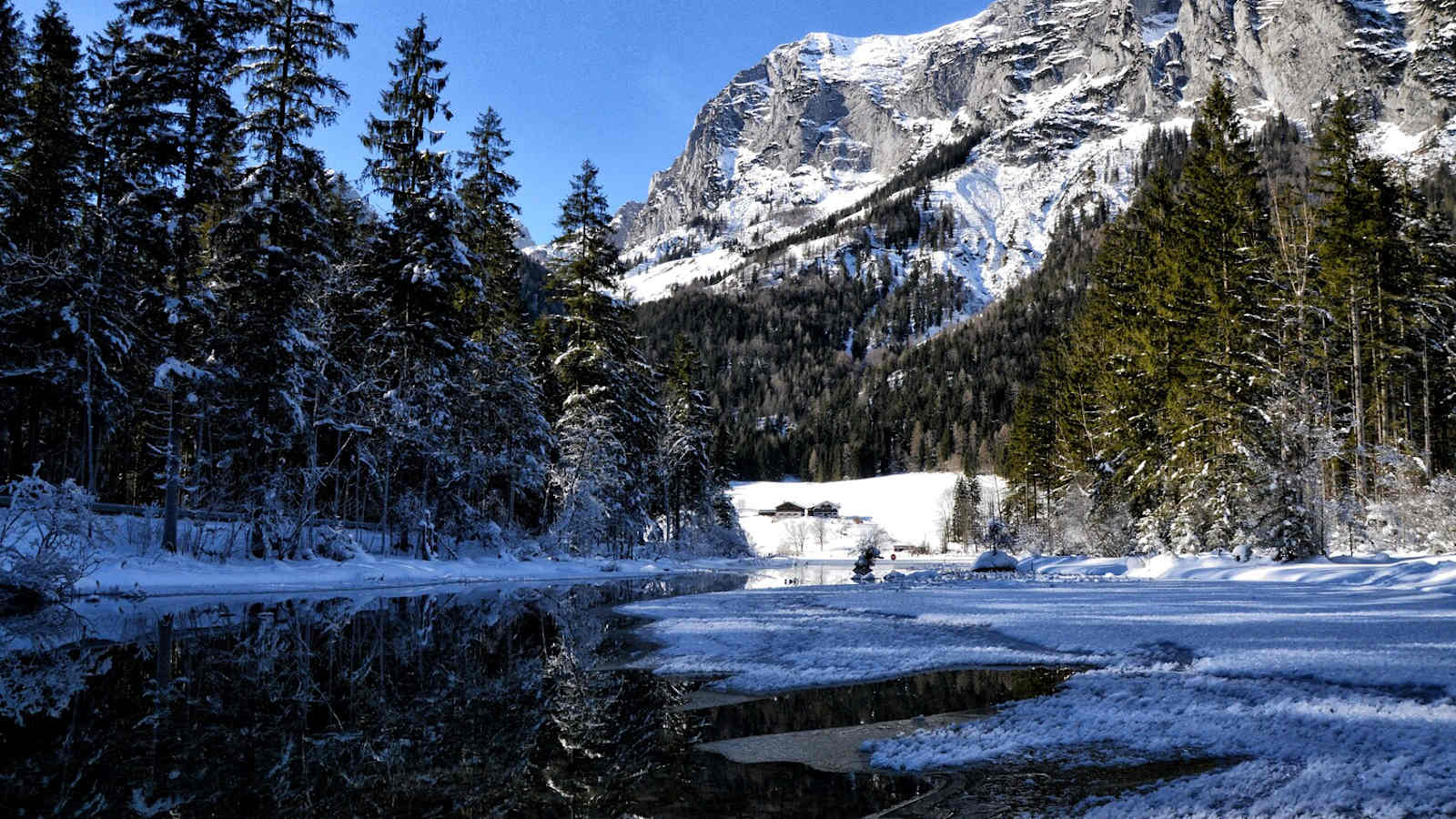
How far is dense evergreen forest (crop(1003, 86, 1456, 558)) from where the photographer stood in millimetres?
21703

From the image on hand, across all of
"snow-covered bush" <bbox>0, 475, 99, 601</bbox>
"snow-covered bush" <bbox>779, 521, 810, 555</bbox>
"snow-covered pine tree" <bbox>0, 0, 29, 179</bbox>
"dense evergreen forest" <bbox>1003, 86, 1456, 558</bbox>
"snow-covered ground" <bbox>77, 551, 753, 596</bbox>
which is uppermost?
"snow-covered pine tree" <bbox>0, 0, 29, 179</bbox>

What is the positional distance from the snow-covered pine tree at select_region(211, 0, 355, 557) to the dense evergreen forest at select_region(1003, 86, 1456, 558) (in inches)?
1063

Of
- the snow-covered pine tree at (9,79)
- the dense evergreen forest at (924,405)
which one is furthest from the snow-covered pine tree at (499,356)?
the dense evergreen forest at (924,405)

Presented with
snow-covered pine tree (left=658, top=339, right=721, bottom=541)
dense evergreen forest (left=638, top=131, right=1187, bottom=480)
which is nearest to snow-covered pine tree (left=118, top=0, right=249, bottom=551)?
snow-covered pine tree (left=658, top=339, right=721, bottom=541)

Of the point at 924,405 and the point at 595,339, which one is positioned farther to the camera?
the point at 924,405

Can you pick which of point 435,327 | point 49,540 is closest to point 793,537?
point 435,327

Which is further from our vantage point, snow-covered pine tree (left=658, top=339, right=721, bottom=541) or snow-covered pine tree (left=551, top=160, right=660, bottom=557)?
snow-covered pine tree (left=658, top=339, right=721, bottom=541)

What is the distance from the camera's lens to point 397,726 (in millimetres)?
5043

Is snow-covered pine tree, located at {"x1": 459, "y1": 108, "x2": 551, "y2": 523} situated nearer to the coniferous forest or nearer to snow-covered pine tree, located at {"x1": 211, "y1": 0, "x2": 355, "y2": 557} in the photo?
the coniferous forest

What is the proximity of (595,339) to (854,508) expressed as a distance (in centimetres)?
8750

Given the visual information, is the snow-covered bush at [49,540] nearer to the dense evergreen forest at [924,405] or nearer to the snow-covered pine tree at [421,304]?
the snow-covered pine tree at [421,304]

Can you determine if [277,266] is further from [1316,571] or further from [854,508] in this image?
[854,508]

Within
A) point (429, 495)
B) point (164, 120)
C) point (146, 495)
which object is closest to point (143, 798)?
point (164, 120)

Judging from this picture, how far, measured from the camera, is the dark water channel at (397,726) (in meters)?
3.62
